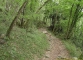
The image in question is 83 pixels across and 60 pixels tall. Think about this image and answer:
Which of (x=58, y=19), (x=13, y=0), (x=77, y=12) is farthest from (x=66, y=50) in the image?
(x=58, y=19)

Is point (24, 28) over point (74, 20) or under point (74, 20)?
under

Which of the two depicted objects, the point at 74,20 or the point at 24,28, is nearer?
the point at 24,28

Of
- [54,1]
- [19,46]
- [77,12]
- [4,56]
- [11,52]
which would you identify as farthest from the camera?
[54,1]

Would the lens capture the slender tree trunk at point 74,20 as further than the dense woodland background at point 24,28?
Yes

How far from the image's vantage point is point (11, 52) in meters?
8.69

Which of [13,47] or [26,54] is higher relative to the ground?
[13,47]

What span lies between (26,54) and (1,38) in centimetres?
223

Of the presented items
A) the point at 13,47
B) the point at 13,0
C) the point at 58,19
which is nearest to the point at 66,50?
the point at 13,47

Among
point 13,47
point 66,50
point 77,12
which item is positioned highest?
point 77,12

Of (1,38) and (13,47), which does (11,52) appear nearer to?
(13,47)

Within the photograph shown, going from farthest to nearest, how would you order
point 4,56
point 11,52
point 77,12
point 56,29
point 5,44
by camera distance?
point 56,29 < point 77,12 < point 5,44 < point 11,52 < point 4,56

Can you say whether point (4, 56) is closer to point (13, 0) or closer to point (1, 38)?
point (1, 38)

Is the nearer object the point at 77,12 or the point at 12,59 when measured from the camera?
the point at 12,59

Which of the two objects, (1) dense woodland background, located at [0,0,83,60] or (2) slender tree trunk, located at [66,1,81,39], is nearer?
(1) dense woodland background, located at [0,0,83,60]
